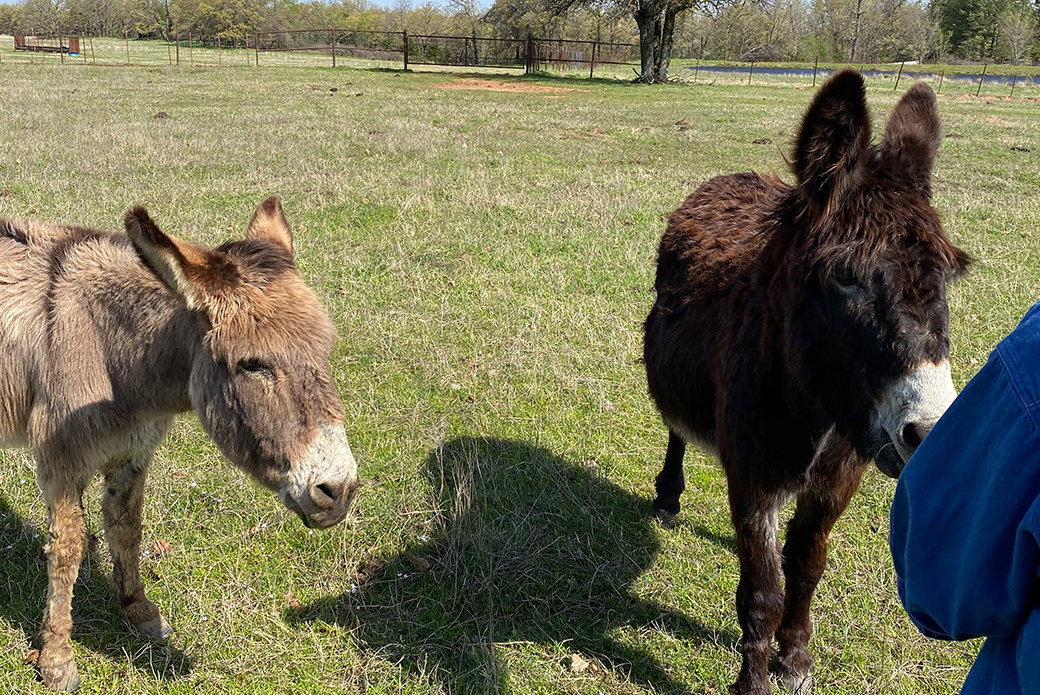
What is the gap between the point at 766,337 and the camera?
2.55 meters

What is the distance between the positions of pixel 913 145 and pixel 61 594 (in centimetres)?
373

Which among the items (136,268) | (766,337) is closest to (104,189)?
(136,268)

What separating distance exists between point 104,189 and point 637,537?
865 centimetres

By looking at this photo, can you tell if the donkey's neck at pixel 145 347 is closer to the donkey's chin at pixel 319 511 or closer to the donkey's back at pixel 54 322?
the donkey's back at pixel 54 322

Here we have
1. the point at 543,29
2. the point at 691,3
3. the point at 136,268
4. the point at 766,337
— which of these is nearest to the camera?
the point at 766,337

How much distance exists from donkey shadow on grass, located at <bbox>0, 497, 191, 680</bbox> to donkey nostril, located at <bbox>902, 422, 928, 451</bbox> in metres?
3.00

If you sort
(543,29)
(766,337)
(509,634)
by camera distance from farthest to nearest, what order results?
(543,29)
(509,634)
(766,337)

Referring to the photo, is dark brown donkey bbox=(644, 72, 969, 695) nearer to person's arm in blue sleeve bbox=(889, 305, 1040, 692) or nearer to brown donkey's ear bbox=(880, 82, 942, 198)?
brown donkey's ear bbox=(880, 82, 942, 198)

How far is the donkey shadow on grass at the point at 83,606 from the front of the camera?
10.1 feet

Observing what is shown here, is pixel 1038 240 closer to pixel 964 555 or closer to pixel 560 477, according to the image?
pixel 560 477

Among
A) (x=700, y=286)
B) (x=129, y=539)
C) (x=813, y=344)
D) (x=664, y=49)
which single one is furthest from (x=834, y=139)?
(x=664, y=49)

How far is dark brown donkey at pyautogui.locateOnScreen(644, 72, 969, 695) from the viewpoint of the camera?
6.73 ft

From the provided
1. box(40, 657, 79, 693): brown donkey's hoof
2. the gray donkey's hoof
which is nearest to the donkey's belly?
the gray donkey's hoof

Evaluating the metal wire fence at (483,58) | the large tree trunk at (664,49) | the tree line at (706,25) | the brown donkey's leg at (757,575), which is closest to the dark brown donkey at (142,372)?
the brown donkey's leg at (757,575)
